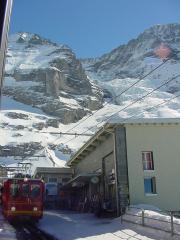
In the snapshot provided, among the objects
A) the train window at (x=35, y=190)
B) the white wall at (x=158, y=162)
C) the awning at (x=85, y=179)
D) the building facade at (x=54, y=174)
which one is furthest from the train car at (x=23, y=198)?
the building facade at (x=54, y=174)

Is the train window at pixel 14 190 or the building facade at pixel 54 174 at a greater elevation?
the building facade at pixel 54 174

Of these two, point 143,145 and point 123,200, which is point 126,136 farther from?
point 123,200

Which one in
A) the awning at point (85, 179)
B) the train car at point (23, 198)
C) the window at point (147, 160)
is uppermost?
the window at point (147, 160)

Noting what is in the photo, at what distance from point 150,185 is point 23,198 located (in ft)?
26.1

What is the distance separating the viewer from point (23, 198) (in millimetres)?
24875

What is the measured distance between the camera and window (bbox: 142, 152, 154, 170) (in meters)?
27.6

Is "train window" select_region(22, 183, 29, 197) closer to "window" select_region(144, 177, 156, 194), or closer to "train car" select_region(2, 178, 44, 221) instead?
"train car" select_region(2, 178, 44, 221)

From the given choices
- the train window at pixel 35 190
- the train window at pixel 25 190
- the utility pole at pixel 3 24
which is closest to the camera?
the utility pole at pixel 3 24

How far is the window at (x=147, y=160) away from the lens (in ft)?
90.5

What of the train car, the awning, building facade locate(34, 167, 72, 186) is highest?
building facade locate(34, 167, 72, 186)

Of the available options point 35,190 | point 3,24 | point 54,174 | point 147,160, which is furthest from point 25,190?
point 54,174

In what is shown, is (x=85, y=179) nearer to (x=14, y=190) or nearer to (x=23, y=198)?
(x=14, y=190)

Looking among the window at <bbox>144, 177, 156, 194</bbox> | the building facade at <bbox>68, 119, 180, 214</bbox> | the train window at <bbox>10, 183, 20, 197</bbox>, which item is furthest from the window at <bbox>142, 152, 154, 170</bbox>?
the train window at <bbox>10, 183, 20, 197</bbox>

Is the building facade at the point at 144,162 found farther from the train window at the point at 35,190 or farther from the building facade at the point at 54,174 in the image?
the building facade at the point at 54,174
